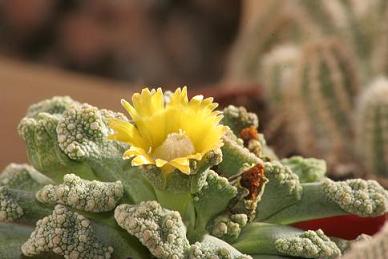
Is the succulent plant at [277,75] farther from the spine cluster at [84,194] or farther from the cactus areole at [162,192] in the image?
the spine cluster at [84,194]

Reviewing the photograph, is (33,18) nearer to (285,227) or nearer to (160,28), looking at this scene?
(160,28)

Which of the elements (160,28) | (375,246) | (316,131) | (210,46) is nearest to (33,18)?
(160,28)

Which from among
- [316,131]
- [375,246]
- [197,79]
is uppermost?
[197,79]

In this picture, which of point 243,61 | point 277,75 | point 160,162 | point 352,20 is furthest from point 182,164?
point 243,61

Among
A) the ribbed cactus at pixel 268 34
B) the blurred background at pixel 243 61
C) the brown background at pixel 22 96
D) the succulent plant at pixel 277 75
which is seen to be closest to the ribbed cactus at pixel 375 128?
the blurred background at pixel 243 61

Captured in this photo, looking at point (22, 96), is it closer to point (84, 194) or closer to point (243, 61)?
point (243, 61)

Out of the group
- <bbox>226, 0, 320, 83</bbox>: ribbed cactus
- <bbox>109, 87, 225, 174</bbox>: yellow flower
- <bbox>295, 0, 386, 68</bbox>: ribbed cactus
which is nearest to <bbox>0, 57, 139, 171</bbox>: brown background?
<bbox>226, 0, 320, 83</bbox>: ribbed cactus

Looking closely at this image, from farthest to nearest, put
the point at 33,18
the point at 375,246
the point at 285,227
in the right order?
1. the point at 33,18
2. the point at 285,227
3. the point at 375,246
